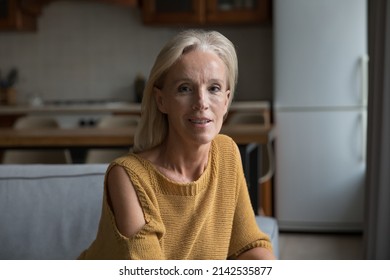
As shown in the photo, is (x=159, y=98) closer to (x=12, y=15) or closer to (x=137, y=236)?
(x=137, y=236)

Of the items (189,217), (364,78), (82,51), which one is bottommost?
(364,78)

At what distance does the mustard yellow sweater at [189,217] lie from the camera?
37.1 inches

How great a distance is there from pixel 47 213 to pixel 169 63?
795 mm

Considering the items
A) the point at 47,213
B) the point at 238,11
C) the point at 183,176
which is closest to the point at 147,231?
the point at 183,176

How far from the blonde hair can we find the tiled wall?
13.5 feet

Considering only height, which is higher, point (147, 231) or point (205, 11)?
point (205, 11)

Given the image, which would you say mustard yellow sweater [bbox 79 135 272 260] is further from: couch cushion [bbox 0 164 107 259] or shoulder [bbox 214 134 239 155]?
couch cushion [bbox 0 164 107 259]

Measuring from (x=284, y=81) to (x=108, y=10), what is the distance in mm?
1780

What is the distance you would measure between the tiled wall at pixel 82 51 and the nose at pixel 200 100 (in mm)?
4217

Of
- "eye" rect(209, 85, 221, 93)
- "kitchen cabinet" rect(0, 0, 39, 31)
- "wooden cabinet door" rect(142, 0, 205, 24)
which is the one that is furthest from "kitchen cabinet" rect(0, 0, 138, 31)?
"eye" rect(209, 85, 221, 93)

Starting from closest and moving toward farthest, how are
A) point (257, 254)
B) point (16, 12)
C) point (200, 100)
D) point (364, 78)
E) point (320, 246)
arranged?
point (200, 100), point (257, 254), point (320, 246), point (364, 78), point (16, 12)

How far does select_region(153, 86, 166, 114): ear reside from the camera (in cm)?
93

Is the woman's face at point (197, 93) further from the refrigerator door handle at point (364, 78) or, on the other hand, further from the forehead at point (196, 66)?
the refrigerator door handle at point (364, 78)

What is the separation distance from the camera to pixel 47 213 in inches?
61.0
